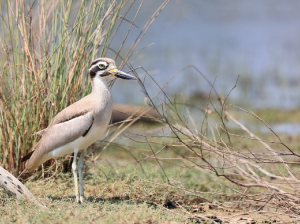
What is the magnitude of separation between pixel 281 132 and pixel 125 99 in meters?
3.98

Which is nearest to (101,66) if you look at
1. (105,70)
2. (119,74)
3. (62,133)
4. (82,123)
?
(105,70)

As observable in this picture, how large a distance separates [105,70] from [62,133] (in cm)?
78

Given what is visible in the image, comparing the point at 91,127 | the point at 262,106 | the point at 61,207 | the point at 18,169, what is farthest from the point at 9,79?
the point at 262,106

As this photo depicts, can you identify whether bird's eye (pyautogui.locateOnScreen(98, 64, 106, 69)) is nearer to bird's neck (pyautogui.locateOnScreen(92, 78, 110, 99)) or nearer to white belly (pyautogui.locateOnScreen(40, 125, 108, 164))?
bird's neck (pyautogui.locateOnScreen(92, 78, 110, 99))

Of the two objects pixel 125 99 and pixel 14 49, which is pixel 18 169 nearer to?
pixel 14 49

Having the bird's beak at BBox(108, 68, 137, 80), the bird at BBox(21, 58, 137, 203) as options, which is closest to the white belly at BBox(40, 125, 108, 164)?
the bird at BBox(21, 58, 137, 203)

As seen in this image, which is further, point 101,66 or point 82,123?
point 101,66

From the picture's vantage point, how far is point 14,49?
15.0ft

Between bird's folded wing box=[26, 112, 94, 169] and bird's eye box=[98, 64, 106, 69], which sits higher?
bird's eye box=[98, 64, 106, 69]

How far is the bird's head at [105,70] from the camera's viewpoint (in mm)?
3947

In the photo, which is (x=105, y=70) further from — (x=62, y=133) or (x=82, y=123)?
(x=62, y=133)

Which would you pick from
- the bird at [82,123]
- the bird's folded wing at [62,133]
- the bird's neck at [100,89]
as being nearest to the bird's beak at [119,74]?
the bird at [82,123]

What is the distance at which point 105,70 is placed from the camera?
396 cm

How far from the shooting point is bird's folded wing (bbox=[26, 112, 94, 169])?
150 inches
